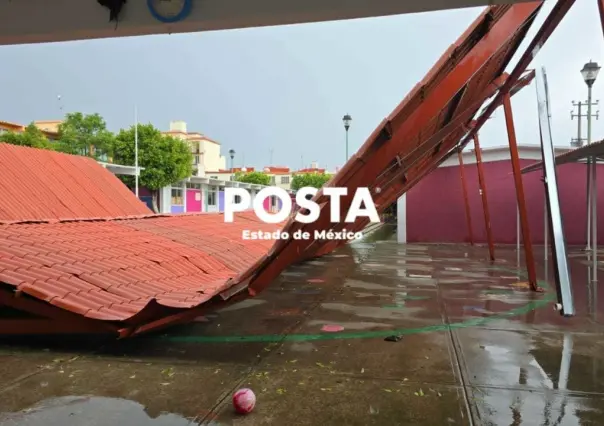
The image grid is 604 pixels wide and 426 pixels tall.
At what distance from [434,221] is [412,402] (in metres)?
15.1

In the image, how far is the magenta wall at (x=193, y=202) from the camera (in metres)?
34.9

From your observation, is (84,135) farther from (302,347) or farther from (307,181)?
(302,347)

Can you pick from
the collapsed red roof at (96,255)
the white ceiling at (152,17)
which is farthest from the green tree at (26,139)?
the white ceiling at (152,17)

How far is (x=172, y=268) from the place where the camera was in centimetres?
666

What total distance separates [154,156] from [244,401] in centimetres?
2774

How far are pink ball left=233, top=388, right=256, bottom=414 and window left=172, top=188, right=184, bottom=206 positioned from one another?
30957 mm

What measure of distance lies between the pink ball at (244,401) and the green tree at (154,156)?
2705cm

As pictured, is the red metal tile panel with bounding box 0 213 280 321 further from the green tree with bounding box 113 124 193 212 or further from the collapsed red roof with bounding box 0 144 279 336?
the green tree with bounding box 113 124 193 212

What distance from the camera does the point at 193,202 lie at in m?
35.5

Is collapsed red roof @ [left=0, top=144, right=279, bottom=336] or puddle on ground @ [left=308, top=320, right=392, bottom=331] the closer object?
collapsed red roof @ [left=0, top=144, right=279, bottom=336]

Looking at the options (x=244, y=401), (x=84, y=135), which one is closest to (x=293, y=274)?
(x=244, y=401)

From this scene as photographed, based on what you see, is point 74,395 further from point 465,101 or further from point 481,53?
point 465,101

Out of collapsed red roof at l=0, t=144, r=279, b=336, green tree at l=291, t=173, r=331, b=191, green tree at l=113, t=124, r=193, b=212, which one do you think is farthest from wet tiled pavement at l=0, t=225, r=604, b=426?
green tree at l=291, t=173, r=331, b=191

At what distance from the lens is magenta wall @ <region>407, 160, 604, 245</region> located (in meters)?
16.2
